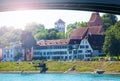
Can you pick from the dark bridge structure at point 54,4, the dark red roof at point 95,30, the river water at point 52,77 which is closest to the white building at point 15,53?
the river water at point 52,77

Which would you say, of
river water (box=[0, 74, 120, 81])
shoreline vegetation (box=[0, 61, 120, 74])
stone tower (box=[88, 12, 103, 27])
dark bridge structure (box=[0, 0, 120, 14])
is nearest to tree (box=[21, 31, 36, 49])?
shoreline vegetation (box=[0, 61, 120, 74])

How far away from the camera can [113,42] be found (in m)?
2.24

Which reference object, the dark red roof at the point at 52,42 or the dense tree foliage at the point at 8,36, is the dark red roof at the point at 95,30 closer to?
the dark red roof at the point at 52,42

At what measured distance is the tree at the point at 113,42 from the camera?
7.13 ft

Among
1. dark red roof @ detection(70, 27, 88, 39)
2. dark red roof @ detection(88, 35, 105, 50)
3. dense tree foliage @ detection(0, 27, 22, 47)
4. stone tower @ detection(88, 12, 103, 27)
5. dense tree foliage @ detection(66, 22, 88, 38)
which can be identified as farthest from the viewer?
dark red roof @ detection(88, 35, 105, 50)

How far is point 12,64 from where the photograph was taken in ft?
7.16

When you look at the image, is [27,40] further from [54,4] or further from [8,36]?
[54,4]

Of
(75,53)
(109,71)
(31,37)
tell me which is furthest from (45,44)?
(109,71)

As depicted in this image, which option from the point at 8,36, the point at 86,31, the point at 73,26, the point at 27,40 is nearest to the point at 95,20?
the point at 73,26

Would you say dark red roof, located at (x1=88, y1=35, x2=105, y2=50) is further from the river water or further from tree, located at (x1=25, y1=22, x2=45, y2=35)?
tree, located at (x1=25, y1=22, x2=45, y2=35)

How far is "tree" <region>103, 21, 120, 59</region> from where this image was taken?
7.13ft

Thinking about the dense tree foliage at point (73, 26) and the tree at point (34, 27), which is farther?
the dense tree foliage at point (73, 26)

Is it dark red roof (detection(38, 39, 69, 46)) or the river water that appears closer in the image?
dark red roof (detection(38, 39, 69, 46))

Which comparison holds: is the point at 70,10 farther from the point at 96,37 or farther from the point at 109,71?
the point at 109,71
